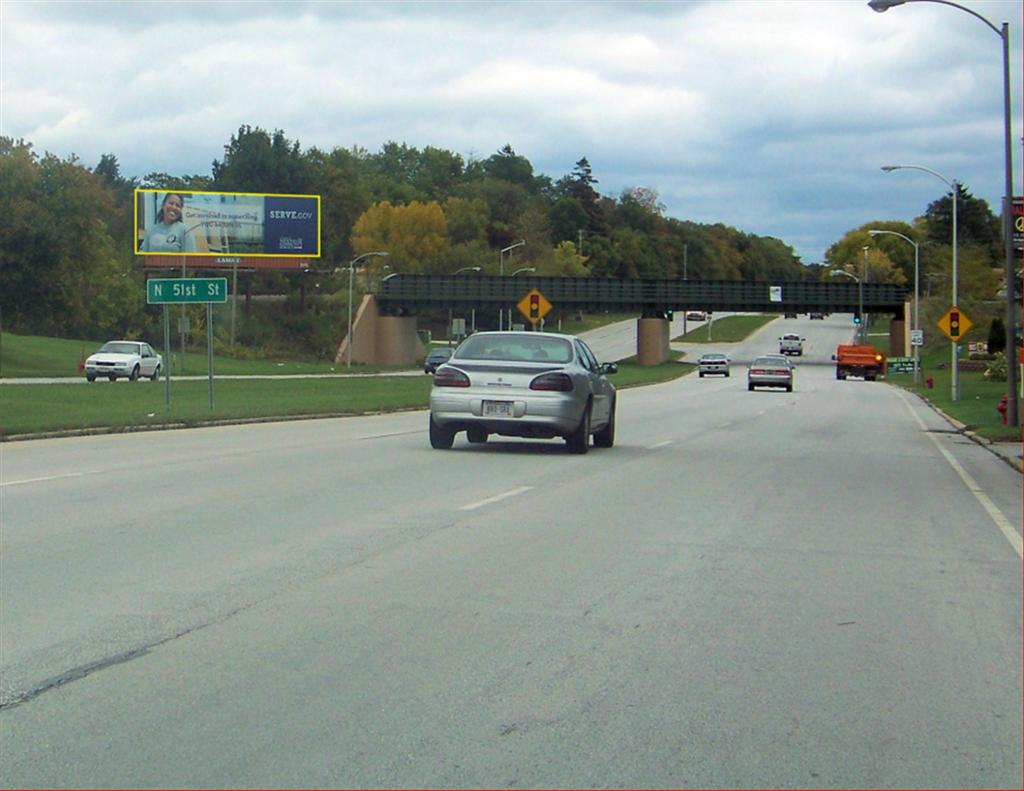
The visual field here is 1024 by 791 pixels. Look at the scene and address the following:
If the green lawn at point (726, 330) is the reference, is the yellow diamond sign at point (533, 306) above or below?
above

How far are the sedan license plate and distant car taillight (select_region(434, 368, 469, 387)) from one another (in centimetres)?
42

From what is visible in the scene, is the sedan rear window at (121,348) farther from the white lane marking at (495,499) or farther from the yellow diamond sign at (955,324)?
the white lane marking at (495,499)

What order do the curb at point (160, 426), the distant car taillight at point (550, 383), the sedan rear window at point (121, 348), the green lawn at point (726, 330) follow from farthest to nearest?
the green lawn at point (726, 330)
the sedan rear window at point (121, 348)
the curb at point (160, 426)
the distant car taillight at point (550, 383)

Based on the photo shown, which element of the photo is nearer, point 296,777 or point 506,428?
point 296,777

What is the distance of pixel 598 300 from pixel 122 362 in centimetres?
5682

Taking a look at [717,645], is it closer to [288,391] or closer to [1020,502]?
[1020,502]

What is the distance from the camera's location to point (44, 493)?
15.0m

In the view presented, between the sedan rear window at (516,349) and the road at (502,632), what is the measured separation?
12.1 feet

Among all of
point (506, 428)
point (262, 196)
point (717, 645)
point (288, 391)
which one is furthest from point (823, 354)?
point (717, 645)

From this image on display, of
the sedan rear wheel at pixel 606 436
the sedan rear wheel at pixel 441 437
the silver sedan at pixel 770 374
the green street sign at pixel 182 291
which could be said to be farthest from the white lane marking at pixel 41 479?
the silver sedan at pixel 770 374

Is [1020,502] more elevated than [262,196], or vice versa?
[262,196]

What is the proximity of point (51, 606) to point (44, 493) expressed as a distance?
6471mm

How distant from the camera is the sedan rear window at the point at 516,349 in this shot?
68.4ft

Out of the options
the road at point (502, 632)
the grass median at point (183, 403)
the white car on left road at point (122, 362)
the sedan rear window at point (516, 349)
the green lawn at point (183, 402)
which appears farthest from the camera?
the white car on left road at point (122, 362)
